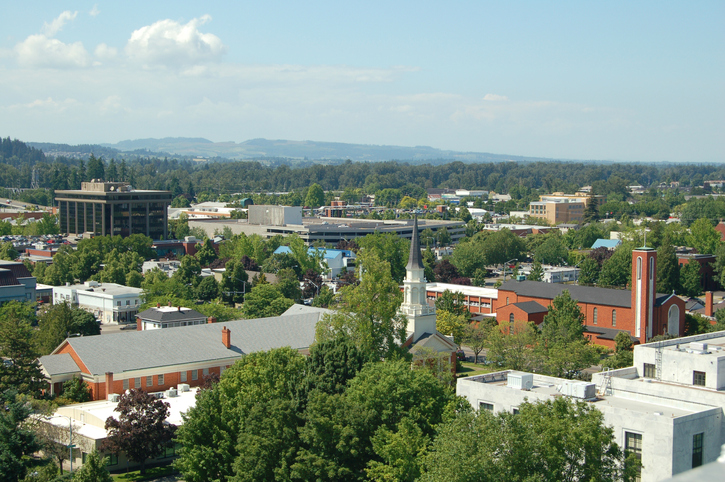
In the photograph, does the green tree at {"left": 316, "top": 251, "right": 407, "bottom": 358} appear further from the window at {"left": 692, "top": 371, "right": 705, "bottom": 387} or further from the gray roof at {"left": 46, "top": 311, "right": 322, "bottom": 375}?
the window at {"left": 692, "top": 371, "right": 705, "bottom": 387}

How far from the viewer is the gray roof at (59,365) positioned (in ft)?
149

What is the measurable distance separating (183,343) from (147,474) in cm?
1457

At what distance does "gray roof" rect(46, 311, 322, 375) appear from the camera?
46.9 meters

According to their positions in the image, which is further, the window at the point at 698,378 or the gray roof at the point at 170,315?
the gray roof at the point at 170,315

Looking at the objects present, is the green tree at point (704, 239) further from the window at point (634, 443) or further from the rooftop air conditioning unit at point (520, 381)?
the window at point (634, 443)

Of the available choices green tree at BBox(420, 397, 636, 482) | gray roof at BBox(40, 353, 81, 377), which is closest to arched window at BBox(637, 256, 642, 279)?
green tree at BBox(420, 397, 636, 482)

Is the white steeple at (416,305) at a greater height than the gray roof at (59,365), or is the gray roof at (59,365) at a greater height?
the white steeple at (416,305)

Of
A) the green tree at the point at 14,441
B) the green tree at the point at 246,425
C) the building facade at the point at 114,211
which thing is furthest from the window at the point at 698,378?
the building facade at the point at 114,211

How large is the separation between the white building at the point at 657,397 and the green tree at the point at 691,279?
5647 cm

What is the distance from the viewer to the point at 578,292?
67.9m

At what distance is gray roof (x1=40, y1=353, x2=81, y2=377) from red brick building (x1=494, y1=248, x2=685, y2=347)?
110 ft

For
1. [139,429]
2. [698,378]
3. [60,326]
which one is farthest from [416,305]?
[698,378]

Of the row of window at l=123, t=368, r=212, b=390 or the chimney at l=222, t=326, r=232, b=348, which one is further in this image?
the chimney at l=222, t=326, r=232, b=348

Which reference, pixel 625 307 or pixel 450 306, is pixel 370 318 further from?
pixel 625 307
